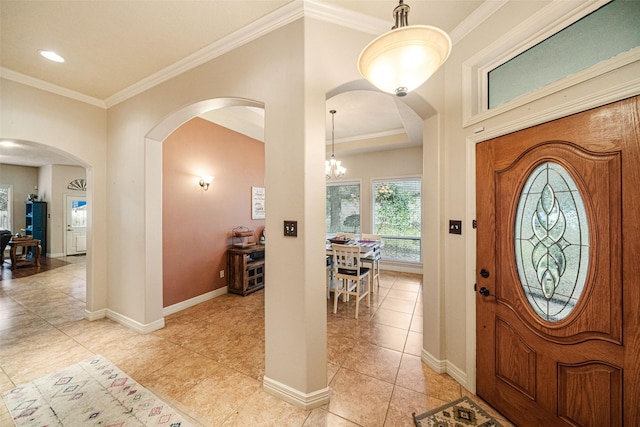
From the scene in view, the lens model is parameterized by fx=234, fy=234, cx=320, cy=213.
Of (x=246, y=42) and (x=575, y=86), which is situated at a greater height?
(x=246, y=42)

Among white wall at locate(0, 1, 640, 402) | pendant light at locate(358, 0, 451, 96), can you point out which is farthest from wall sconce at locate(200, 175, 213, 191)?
pendant light at locate(358, 0, 451, 96)

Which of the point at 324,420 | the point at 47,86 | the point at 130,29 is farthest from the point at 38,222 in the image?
the point at 324,420

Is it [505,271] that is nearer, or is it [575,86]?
[575,86]

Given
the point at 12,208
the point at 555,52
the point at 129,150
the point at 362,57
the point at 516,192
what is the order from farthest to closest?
the point at 12,208 → the point at 129,150 → the point at 516,192 → the point at 555,52 → the point at 362,57

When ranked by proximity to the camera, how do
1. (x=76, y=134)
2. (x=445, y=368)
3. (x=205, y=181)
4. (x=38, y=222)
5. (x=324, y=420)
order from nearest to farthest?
(x=324, y=420)
(x=445, y=368)
(x=76, y=134)
(x=205, y=181)
(x=38, y=222)

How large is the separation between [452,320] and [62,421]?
10.1 feet

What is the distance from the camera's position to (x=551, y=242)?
1.44 meters

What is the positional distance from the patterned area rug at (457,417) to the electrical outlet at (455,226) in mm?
1316

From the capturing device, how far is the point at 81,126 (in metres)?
A: 3.11

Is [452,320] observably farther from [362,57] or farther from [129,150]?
[129,150]

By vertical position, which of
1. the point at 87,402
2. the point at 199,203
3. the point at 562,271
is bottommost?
the point at 87,402

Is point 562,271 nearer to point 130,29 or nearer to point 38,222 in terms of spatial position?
point 130,29

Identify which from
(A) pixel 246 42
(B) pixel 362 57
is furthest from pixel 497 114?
(A) pixel 246 42

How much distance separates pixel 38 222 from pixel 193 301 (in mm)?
7898
